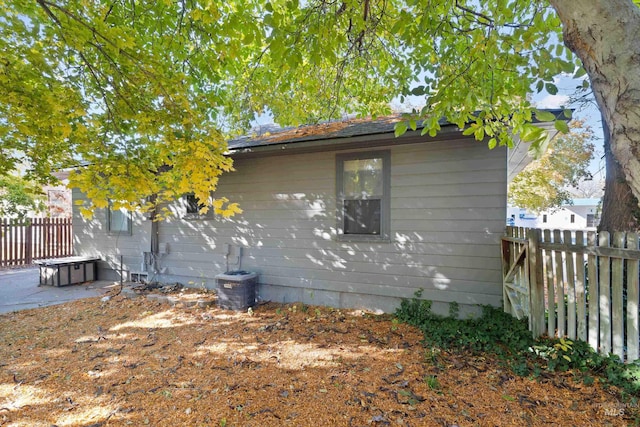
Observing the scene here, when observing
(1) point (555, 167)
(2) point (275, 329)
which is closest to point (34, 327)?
(2) point (275, 329)

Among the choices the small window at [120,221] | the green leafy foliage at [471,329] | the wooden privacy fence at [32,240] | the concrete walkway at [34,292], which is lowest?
the concrete walkway at [34,292]

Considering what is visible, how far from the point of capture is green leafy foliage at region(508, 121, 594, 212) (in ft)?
38.1

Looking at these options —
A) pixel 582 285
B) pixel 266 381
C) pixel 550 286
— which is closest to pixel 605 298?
pixel 582 285

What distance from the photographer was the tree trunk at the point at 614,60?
2.98 feet

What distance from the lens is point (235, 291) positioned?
536cm

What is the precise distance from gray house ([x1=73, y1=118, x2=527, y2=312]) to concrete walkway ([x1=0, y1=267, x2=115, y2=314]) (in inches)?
64.8

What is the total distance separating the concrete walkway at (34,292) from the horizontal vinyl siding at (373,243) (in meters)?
2.02

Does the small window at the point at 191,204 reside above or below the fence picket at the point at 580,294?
above

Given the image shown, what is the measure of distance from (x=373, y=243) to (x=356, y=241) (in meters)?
0.30

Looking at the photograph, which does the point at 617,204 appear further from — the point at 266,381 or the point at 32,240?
the point at 32,240

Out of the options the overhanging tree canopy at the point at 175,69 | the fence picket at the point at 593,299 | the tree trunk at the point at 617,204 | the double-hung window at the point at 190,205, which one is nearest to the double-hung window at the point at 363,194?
the overhanging tree canopy at the point at 175,69

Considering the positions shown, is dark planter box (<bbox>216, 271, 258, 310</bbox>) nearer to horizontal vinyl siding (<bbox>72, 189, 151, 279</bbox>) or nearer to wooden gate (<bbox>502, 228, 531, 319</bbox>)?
horizontal vinyl siding (<bbox>72, 189, 151, 279</bbox>)

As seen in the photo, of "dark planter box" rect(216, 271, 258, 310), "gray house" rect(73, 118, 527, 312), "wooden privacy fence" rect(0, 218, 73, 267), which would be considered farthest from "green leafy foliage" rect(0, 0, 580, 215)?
"wooden privacy fence" rect(0, 218, 73, 267)

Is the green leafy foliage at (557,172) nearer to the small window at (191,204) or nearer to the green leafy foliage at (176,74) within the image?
the green leafy foliage at (176,74)
